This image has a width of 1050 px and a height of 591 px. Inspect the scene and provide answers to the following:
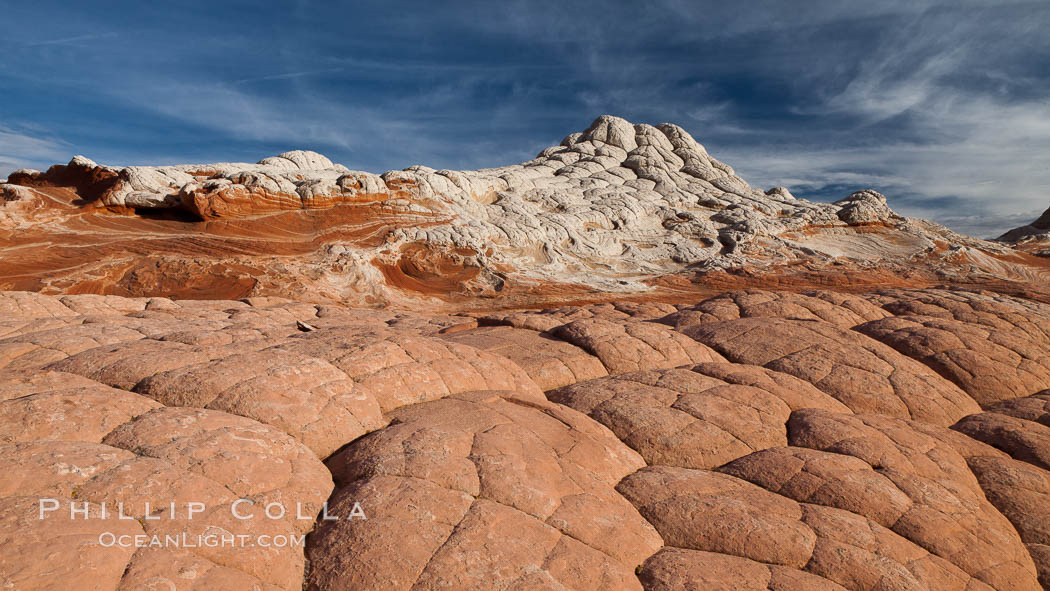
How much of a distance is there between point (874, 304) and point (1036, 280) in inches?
1338

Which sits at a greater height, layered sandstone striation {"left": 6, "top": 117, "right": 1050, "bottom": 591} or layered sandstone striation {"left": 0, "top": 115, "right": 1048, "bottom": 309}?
layered sandstone striation {"left": 0, "top": 115, "right": 1048, "bottom": 309}

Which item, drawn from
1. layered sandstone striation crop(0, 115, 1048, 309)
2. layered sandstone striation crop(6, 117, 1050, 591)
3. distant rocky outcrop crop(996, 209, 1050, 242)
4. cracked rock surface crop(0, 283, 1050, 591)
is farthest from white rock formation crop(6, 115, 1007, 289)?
distant rocky outcrop crop(996, 209, 1050, 242)

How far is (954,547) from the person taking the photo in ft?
15.5

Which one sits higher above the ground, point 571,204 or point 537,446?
point 571,204

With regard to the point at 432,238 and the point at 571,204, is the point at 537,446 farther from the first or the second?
the point at 571,204

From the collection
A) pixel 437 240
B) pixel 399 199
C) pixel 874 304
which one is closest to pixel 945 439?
pixel 874 304

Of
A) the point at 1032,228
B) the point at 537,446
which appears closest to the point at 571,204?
the point at 537,446

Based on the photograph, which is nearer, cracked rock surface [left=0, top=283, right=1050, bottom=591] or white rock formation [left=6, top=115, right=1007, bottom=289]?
cracked rock surface [left=0, top=283, right=1050, bottom=591]

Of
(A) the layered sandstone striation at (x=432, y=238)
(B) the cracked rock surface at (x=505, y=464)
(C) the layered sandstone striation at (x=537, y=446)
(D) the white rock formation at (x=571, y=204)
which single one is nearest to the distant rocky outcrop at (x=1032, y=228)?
(A) the layered sandstone striation at (x=432, y=238)

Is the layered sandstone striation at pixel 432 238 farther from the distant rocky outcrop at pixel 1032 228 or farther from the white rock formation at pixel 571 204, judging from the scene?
the distant rocky outcrop at pixel 1032 228

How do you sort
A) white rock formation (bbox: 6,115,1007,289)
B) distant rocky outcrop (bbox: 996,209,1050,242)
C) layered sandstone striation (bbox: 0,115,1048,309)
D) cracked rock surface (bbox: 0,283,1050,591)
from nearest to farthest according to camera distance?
cracked rock surface (bbox: 0,283,1050,591), layered sandstone striation (bbox: 0,115,1048,309), white rock formation (bbox: 6,115,1007,289), distant rocky outcrop (bbox: 996,209,1050,242)

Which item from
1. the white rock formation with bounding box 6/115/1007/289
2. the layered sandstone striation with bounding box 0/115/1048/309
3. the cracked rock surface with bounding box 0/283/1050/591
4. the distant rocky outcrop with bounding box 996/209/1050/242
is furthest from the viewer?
the distant rocky outcrop with bounding box 996/209/1050/242

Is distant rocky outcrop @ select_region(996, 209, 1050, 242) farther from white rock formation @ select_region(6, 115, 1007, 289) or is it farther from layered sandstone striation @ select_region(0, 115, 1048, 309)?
white rock formation @ select_region(6, 115, 1007, 289)

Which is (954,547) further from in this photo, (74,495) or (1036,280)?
(1036,280)
